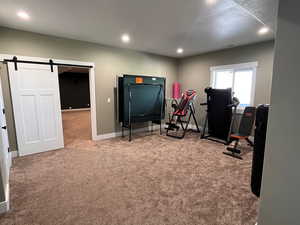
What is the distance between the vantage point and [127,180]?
2.43 m

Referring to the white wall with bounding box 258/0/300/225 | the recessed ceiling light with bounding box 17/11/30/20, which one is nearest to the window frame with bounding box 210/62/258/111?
the white wall with bounding box 258/0/300/225

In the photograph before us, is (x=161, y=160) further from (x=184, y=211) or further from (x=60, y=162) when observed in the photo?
(x=60, y=162)

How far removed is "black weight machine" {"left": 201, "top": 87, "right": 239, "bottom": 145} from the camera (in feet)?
13.3

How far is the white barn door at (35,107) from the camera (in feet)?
10.5

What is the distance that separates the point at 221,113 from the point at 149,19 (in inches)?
120

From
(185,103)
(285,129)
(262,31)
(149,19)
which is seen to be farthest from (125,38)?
(285,129)

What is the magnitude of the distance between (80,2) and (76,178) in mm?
2673

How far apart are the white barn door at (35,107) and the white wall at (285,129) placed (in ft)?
13.2

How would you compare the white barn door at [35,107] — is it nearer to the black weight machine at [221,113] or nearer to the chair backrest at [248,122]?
the black weight machine at [221,113]

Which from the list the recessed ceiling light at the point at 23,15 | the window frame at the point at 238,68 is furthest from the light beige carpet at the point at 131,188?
the recessed ceiling light at the point at 23,15

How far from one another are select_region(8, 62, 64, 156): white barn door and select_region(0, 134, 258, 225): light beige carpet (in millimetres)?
350

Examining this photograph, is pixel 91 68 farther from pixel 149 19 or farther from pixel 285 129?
pixel 285 129

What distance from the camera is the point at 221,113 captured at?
4.23 metres

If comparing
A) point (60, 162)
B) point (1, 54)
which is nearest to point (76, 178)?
point (60, 162)
